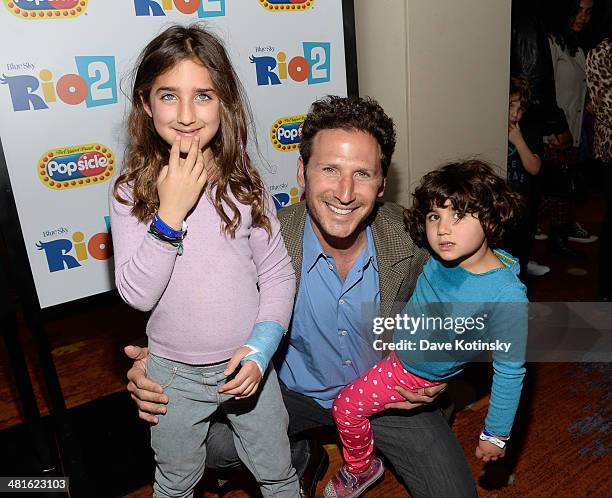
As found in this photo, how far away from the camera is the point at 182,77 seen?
148cm

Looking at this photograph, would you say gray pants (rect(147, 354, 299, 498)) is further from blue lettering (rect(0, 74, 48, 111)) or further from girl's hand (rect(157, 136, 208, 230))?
blue lettering (rect(0, 74, 48, 111))

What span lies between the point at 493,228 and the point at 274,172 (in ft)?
3.32

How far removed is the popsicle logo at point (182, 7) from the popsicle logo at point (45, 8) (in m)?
0.18

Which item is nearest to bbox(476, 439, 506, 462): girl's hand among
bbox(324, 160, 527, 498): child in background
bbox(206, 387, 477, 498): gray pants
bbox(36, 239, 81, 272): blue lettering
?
bbox(324, 160, 527, 498): child in background

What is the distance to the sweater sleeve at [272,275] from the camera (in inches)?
64.1

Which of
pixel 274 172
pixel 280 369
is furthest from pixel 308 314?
pixel 274 172

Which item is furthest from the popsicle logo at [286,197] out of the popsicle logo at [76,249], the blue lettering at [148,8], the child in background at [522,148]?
the child in background at [522,148]

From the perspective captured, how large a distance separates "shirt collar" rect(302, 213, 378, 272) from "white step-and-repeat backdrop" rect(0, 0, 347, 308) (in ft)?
2.14

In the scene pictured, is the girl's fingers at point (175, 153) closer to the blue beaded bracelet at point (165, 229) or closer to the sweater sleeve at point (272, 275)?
the blue beaded bracelet at point (165, 229)

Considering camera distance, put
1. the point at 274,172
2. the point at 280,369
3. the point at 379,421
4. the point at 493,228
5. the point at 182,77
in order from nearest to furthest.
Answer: the point at 182,77
the point at 493,228
the point at 379,421
the point at 280,369
the point at 274,172

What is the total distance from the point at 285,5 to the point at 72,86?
2.91 feet

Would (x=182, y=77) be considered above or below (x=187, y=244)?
above

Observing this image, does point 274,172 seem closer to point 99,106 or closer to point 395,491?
point 99,106

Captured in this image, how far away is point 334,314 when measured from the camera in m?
1.92
